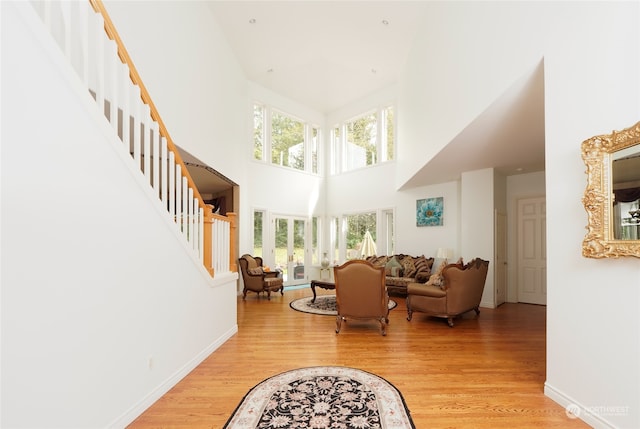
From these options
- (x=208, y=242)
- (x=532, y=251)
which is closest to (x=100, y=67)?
(x=208, y=242)

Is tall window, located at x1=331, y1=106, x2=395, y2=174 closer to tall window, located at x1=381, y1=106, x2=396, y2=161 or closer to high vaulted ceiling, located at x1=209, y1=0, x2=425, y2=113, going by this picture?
tall window, located at x1=381, y1=106, x2=396, y2=161

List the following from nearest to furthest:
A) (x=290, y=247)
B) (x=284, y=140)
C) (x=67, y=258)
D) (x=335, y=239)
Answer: (x=67, y=258)
(x=290, y=247)
(x=284, y=140)
(x=335, y=239)

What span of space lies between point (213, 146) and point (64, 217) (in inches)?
191

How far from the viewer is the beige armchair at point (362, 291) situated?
4.88m

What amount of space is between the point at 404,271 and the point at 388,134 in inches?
155

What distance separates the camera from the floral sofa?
7.68 m

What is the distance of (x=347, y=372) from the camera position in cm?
343

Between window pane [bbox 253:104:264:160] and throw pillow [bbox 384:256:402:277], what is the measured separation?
178 inches

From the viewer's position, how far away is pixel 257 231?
9172mm

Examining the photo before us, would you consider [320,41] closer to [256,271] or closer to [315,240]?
[256,271]

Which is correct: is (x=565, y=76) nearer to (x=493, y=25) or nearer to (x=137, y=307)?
(x=493, y=25)

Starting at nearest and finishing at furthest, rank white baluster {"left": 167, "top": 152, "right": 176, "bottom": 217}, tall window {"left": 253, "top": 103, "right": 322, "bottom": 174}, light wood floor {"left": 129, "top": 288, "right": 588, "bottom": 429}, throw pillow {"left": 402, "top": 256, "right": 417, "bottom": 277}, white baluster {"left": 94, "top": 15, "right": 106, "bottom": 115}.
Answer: white baluster {"left": 94, "top": 15, "right": 106, "bottom": 115} → light wood floor {"left": 129, "top": 288, "right": 588, "bottom": 429} → white baluster {"left": 167, "top": 152, "right": 176, "bottom": 217} → throw pillow {"left": 402, "top": 256, "right": 417, "bottom": 277} → tall window {"left": 253, "top": 103, "right": 322, "bottom": 174}

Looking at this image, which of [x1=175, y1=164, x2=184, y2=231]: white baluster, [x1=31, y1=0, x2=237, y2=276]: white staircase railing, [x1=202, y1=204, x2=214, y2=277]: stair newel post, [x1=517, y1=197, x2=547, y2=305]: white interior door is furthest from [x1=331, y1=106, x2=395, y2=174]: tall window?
[x1=175, y1=164, x2=184, y2=231]: white baluster

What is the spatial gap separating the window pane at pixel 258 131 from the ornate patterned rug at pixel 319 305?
13.8ft
